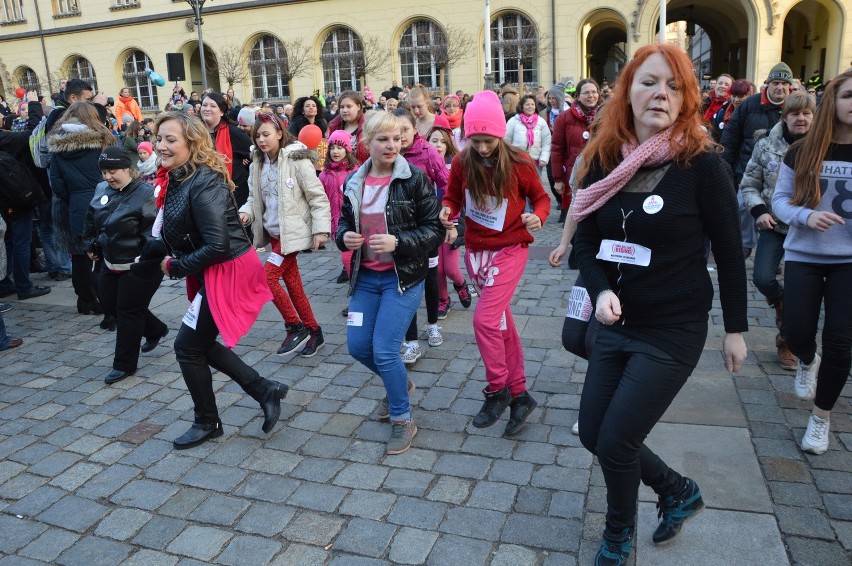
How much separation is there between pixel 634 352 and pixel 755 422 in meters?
1.96

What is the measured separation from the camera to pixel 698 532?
302 cm

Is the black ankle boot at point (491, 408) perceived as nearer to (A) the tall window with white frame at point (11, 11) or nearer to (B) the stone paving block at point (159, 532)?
(B) the stone paving block at point (159, 532)

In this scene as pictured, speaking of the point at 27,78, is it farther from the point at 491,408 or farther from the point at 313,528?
the point at 313,528

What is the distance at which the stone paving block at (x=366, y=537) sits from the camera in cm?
305

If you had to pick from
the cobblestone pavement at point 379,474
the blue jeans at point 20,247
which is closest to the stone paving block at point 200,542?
the cobblestone pavement at point 379,474

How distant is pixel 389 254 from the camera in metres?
3.96

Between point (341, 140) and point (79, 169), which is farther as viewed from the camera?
point (79, 169)

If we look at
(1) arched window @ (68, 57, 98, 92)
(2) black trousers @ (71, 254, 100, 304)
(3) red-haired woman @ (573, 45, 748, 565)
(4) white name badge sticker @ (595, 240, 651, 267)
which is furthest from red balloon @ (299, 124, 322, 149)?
(1) arched window @ (68, 57, 98, 92)

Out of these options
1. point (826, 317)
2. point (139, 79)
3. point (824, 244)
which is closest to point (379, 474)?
point (826, 317)

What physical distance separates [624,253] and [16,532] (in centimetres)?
313

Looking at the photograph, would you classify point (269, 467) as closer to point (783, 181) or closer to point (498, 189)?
point (498, 189)

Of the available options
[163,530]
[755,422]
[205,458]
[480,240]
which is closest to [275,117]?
[480,240]

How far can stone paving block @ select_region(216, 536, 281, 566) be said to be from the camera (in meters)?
3.02

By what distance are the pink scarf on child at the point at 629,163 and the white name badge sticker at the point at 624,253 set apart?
5.9 inches
